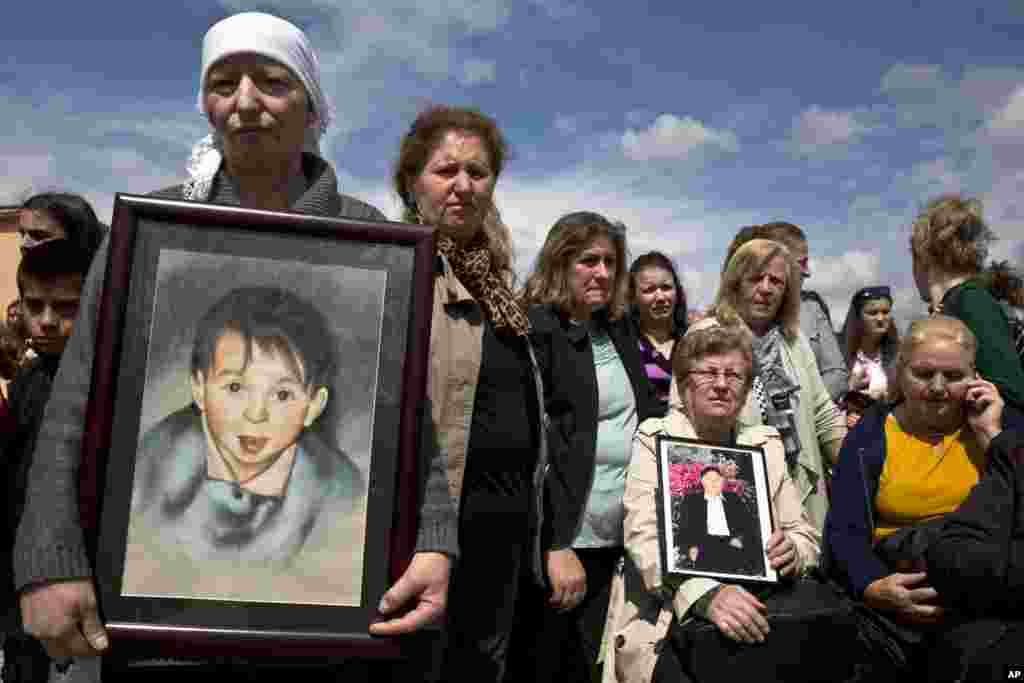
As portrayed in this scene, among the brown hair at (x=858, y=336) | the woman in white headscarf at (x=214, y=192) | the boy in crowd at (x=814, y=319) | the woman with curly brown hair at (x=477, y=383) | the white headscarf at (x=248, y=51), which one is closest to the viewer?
the woman in white headscarf at (x=214, y=192)

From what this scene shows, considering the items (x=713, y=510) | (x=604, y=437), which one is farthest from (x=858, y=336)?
(x=713, y=510)

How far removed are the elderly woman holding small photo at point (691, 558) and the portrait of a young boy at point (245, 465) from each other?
67.0 inches

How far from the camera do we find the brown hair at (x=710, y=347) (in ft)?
11.1

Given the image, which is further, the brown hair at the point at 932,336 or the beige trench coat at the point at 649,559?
the brown hair at the point at 932,336

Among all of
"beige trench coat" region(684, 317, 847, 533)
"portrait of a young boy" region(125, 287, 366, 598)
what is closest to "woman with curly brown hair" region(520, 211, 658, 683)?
"beige trench coat" region(684, 317, 847, 533)

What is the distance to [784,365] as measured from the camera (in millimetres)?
3840

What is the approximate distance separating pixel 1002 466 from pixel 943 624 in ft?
1.89

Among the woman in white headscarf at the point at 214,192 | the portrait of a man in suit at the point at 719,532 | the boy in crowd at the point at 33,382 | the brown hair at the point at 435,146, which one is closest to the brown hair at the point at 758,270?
the portrait of a man in suit at the point at 719,532

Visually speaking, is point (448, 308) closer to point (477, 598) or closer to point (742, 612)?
point (477, 598)

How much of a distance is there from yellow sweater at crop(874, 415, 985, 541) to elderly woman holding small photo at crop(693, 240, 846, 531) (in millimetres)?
506

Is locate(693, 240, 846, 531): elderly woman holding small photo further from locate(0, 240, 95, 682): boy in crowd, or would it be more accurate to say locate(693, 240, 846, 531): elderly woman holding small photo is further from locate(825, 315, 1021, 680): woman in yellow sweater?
locate(0, 240, 95, 682): boy in crowd

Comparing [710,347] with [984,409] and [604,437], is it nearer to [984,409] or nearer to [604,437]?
[604,437]

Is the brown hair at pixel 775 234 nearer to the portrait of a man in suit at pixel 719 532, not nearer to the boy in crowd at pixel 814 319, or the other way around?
the boy in crowd at pixel 814 319

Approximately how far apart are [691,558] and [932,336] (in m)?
1.27
